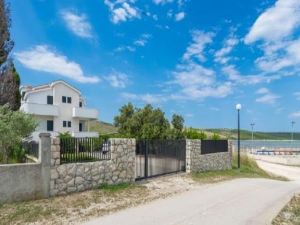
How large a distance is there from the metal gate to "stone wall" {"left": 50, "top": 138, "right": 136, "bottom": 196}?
2.97 feet

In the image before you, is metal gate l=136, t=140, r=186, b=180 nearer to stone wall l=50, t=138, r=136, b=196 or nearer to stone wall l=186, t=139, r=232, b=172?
stone wall l=186, t=139, r=232, b=172

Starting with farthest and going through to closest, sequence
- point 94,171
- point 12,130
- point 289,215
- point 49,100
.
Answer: point 49,100 < point 12,130 < point 94,171 < point 289,215

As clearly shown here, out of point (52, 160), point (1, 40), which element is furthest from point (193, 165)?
point (1, 40)

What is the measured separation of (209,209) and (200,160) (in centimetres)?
881

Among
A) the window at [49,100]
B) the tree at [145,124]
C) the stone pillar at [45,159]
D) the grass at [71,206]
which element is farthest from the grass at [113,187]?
the window at [49,100]

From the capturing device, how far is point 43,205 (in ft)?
27.8

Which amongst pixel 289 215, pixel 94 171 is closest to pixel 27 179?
pixel 94 171

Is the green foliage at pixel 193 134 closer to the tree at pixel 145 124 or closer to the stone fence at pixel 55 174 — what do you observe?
the tree at pixel 145 124

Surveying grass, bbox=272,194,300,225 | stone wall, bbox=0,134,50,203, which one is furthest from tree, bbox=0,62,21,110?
grass, bbox=272,194,300,225

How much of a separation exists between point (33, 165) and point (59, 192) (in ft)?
4.35

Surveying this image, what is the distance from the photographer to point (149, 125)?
26.3 m

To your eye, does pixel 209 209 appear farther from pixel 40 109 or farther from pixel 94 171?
pixel 40 109

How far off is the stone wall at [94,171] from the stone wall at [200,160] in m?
4.78

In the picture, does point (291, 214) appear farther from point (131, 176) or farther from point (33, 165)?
point (33, 165)
